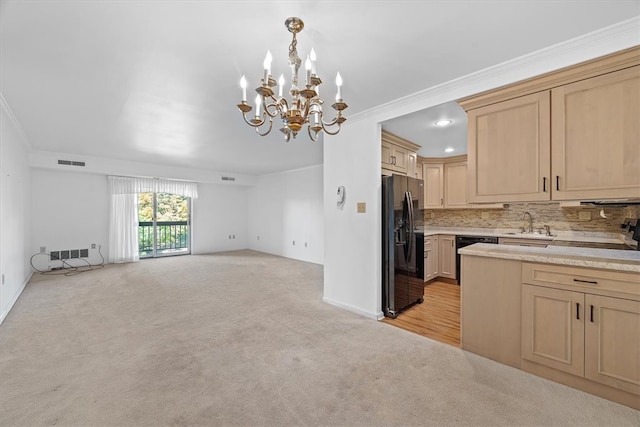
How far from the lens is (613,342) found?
179 centimetres

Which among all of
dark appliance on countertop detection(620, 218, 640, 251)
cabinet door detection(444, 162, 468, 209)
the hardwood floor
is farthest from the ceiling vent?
dark appliance on countertop detection(620, 218, 640, 251)

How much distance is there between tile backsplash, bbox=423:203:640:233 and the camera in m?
3.53

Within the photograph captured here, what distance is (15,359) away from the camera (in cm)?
232

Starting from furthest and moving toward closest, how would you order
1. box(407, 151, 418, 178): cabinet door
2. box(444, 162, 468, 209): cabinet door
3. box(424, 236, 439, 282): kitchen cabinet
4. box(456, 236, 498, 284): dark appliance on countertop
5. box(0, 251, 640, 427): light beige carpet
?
1. box(444, 162, 468, 209): cabinet door
2. box(424, 236, 439, 282): kitchen cabinet
3. box(456, 236, 498, 284): dark appliance on countertop
4. box(407, 151, 418, 178): cabinet door
5. box(0, 251, 640, 427): light beige carpet

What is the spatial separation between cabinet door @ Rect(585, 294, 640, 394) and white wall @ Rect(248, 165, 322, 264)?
5.16 m

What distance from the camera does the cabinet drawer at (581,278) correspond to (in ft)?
5.76

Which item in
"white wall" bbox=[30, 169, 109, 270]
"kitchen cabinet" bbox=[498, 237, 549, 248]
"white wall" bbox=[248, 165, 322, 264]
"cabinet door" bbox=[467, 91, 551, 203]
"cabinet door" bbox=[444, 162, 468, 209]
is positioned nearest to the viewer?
"cabinet door" bbox=[467, 91, 551, 203]

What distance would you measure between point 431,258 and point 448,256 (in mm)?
341

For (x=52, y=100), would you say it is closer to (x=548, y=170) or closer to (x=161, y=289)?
(x=161, y=289)

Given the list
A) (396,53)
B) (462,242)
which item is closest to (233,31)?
(396,53)

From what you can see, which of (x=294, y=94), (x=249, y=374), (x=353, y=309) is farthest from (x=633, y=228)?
(x=249, y=374)

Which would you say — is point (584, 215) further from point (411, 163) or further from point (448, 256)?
point (411, 163)

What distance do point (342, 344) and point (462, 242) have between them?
10.5 feet

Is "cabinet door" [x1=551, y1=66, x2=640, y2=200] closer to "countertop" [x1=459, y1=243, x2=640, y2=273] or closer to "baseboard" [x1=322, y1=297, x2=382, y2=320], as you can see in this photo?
"countertop" [x1=459, y1=243, x2=640, y2=273]
